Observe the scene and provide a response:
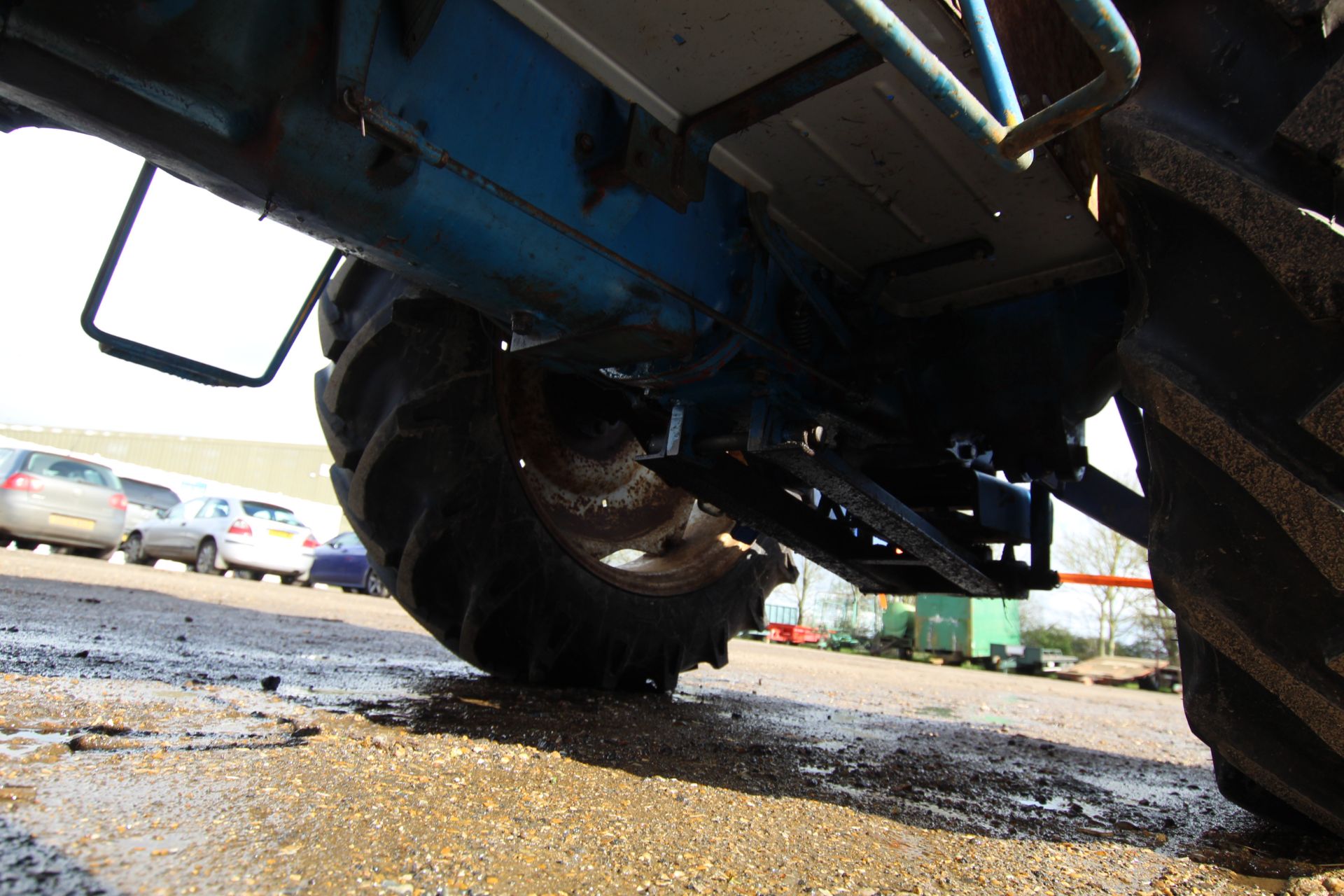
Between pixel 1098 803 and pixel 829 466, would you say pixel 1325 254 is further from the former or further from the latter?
pixel 1098 803

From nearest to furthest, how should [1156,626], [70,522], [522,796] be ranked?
[522,796] → [70,522] → [1156,626]

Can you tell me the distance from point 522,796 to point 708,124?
118 centimetres

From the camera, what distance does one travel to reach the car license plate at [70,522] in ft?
29.1

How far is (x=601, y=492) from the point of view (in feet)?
8.73

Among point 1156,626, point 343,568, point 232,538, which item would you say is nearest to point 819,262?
point 232,538

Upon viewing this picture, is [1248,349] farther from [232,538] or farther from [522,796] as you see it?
[232,538]

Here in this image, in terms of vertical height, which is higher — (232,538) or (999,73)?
(999,73)

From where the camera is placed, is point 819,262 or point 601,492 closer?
point 819,262

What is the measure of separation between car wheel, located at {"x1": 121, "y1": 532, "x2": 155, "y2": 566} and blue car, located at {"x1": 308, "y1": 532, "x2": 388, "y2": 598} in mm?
2536

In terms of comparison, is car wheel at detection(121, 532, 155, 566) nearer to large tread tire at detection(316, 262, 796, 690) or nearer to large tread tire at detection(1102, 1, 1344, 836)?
large tread tire at detection(316, 262, 796, 690)

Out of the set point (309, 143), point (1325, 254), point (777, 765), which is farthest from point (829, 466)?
point (309, 143)

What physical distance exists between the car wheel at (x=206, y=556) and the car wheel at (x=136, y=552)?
1547 millimetres

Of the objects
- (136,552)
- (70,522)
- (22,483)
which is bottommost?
(136,552)

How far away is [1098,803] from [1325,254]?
1422 mm
